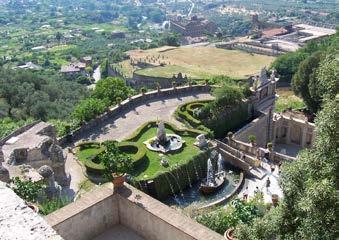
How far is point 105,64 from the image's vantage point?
106 m

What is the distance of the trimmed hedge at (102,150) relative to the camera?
26141 millimetres

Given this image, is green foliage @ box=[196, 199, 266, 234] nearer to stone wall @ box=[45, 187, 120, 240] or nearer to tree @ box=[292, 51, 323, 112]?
stone wall @ box=[45, 187, 120, 240]

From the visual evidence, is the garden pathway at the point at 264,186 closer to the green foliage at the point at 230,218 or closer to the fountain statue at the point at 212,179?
the fountain statue at the point at 212,179

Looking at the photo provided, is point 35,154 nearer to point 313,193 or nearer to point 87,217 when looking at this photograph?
point 87,217

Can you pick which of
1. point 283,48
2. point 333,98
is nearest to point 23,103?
point 333,98

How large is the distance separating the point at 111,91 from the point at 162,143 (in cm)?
1280

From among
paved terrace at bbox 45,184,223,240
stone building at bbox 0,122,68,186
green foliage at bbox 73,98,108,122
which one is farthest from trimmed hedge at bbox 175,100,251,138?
paved terrace at bbox 45,184,223,240

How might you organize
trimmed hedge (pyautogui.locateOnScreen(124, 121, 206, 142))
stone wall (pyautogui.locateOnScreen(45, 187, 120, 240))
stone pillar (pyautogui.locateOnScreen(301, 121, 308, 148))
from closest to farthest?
1. stone wall (pyautogui.locateOnScreen(45, 187, 120, 240))
2. trimmed hedge (pyautogui.locateOnScreen(124, 121, 206, 142))
3. stone pillar (pyautogui.locateOnScreen(301, 121, 308, 148))

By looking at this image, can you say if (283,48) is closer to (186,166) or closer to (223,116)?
(223,116)

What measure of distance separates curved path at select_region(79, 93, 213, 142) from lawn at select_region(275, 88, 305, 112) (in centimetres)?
1631

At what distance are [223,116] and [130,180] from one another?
1457cm

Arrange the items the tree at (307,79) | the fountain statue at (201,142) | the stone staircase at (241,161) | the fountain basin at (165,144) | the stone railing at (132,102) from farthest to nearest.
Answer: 1. the tree at (307,79)
2. the stone railing at (132,102)
3. the stone staircase at (241,161)
4. the fountain statue at (201,142)
5. the fountain basin at (165,144)

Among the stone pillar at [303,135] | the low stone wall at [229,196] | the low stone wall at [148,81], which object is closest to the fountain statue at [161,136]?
the low stone wall at [229,196]

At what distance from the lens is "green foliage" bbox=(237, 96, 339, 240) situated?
29.1ft
